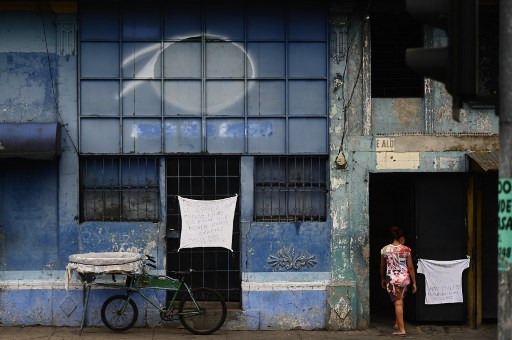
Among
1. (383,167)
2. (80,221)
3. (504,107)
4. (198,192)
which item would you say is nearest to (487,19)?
(383,167)

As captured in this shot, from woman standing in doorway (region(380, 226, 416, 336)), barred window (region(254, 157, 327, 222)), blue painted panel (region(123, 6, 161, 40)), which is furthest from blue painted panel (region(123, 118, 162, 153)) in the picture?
woman standing in doorway (region(380, 226, 416, 336))

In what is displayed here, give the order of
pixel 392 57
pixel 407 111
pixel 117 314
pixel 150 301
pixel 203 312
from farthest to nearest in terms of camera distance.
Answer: pixel 392 57, pixel 407 111, pixel 150 301, pixel 117 314, pixel 203 312

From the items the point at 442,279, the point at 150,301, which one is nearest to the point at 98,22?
the point at 150,301

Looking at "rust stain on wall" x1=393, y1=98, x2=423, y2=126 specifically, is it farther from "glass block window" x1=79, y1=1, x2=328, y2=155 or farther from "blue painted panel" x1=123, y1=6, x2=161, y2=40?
"blue painted panel" x1=123, y1=6, x2=161, y2=40

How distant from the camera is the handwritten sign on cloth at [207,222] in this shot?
13.0 metres

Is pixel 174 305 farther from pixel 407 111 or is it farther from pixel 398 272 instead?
pixel 407 111

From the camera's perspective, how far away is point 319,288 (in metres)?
13.0

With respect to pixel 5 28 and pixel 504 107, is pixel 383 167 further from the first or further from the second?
pixel 504 107

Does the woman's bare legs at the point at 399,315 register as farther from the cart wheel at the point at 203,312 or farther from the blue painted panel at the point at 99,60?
the blue painted panel at the point at 99,60

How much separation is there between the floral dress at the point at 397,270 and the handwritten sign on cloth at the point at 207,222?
2587 mm

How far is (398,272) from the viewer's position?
1276 centimetres

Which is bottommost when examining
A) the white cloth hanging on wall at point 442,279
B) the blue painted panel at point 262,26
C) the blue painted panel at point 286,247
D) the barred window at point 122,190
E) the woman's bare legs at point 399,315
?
the woman's bare legs at point 399,315

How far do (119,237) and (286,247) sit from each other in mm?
2710

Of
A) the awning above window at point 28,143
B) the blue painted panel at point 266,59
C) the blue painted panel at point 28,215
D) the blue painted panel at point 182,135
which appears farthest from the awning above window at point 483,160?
the blue painted panel at point 28,215
